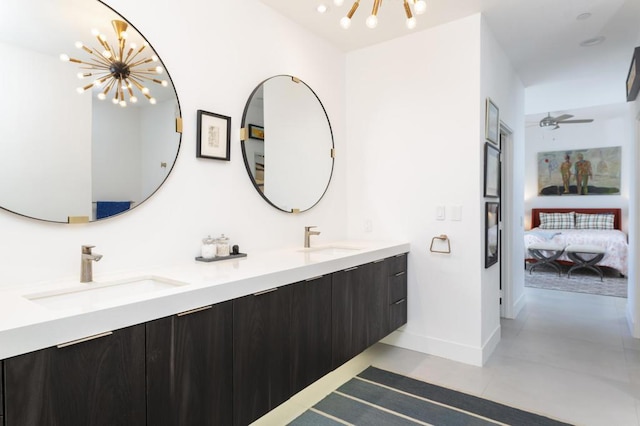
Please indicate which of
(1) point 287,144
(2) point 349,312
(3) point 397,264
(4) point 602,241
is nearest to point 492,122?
(3) point 397,264

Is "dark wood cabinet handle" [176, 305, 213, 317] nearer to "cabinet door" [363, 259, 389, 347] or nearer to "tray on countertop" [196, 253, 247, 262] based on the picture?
"tray on countertop" [196, 253, 247, 262]

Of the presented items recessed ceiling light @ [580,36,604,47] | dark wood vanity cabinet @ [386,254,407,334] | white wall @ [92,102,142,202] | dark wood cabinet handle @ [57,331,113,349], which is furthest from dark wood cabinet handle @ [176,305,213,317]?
recessed ceiling light @ [580,36,604,47]

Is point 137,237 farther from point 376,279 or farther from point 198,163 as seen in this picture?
point 376,279

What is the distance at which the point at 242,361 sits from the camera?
166 cm

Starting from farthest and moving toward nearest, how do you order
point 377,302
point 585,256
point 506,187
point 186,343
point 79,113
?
point 585,256
point 506,187
point 377,302
point 79,113
point 186,343

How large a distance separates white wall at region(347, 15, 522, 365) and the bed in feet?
13.8

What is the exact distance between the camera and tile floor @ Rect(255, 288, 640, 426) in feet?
7.39

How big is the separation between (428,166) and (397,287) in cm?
103

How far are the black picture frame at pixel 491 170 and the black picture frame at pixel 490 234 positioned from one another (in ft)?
0.32

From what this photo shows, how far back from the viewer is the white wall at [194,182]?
65.5 inches

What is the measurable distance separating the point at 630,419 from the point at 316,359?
181cm

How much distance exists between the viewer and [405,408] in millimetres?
2250

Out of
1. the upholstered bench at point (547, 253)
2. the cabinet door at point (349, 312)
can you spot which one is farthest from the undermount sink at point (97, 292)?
the upholstered bench at point (547, 253)

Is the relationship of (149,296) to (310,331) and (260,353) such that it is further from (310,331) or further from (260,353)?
(310,331)
